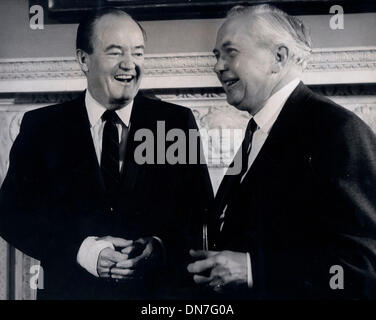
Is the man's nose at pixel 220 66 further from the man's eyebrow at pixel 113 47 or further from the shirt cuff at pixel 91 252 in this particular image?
the shirt cuff at pixel 91 252

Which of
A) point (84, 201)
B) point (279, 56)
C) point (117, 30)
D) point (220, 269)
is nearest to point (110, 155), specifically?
point (84, 201)

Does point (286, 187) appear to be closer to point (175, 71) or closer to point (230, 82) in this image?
point (230, 82)

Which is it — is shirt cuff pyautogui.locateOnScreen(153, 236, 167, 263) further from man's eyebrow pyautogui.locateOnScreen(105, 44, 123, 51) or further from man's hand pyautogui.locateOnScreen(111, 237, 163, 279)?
man's eyebrow pyautogui.locateOnScreen(105, 44, 123, 51)

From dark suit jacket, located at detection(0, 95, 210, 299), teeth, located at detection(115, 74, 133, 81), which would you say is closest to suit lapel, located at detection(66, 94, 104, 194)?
dark suit jacket, located at detection(0, 95, 210, 299)

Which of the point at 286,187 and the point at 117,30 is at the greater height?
the point at 117,30

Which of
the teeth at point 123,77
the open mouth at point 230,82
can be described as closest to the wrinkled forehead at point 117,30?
the teeth at point 123,77

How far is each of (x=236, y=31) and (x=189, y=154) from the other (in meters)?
0.44

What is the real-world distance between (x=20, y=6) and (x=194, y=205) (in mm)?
936

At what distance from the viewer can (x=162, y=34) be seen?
2328mm

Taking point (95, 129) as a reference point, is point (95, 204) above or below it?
below

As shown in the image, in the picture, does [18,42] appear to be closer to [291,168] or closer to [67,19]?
[67,19]
